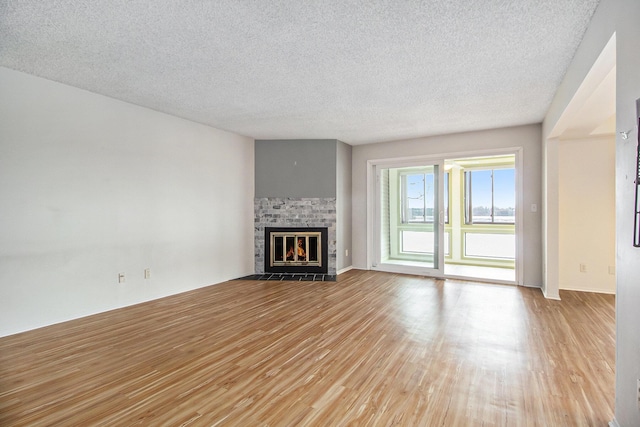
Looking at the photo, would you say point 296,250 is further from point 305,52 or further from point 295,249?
point 305,52

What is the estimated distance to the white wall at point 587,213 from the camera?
4.27 metres

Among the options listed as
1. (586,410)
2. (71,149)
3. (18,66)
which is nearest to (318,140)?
(71,149)

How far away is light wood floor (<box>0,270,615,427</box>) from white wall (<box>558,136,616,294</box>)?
0.78 m

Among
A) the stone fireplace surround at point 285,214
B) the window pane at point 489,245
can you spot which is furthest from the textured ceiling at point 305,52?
the window pane at point 489,245

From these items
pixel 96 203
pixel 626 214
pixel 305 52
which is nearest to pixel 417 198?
pixel 305 52

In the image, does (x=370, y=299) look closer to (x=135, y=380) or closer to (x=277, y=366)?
(x=277, y=366)

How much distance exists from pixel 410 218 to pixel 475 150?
5.23 feet

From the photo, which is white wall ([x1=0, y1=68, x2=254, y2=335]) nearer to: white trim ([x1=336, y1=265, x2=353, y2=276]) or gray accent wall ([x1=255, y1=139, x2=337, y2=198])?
gray accent wall ([x1=255, y1=139, x2=337, y2=198])

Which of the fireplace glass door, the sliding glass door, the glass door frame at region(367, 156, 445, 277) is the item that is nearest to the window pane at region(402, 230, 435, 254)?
the sliding glass door

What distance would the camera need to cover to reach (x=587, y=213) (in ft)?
14.4

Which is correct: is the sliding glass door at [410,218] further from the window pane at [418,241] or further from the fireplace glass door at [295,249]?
the fireplace glass door at [295,249]

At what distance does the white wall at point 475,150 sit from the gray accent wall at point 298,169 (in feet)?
2.72

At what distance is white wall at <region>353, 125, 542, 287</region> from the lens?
4641mm

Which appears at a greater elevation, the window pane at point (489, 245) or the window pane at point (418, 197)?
the window pane at point (418, 197)
